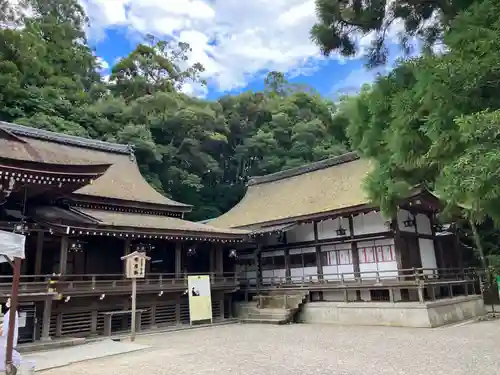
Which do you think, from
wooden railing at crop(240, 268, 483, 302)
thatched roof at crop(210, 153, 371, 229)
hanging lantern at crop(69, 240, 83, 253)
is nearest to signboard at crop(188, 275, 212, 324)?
wooden railing at crop(240, 268, 483, 302)

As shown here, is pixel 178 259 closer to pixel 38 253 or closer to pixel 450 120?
pixel 38 253

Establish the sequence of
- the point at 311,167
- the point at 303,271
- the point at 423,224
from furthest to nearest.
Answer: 1. the point at 311,167
2. the point at 303,271
3. the point at 423,224

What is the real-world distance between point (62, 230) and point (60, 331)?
3065mm

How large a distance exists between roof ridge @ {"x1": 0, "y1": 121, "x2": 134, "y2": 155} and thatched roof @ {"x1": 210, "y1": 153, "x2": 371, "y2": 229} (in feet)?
20.2

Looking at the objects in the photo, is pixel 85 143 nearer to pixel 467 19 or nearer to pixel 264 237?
pixel 264 237

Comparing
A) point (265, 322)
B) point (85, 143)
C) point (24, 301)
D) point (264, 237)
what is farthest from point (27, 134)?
point (265, 322)

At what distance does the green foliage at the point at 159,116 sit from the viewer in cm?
2805

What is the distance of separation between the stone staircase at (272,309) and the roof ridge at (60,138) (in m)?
9.73

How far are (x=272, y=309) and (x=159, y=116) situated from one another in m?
22.0

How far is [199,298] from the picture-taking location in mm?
14008

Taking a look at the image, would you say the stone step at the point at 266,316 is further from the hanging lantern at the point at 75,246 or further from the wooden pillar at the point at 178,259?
the hanging lantern at the point at 75,246

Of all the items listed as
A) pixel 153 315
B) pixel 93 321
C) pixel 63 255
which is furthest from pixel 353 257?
pixel 63 255

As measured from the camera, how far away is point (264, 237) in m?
17.6

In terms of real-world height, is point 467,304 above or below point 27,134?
below
